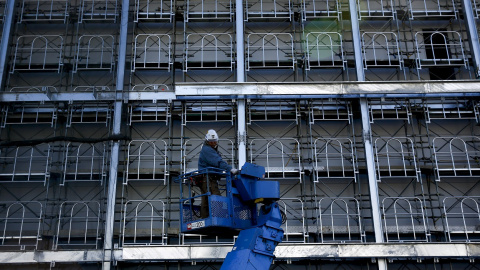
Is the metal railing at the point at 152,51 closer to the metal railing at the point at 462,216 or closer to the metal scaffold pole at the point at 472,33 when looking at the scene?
the metal scaffold pole at the point at 472,33

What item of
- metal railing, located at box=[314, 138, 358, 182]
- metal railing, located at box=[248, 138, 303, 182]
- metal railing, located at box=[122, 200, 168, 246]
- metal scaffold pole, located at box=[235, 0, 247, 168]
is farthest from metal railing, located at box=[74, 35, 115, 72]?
metal railing, located at box=[314, 138, 358, 182]

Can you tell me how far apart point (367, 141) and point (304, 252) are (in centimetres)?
347

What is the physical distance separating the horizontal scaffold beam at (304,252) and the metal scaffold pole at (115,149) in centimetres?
42

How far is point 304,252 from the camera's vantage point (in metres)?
12.9

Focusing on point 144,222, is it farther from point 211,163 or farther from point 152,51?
point 211,163

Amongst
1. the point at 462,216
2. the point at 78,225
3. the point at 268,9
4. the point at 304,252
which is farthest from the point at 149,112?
the point at 462,216

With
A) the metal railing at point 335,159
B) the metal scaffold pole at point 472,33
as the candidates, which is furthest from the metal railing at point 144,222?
the metal scaffold pole at point 472,33

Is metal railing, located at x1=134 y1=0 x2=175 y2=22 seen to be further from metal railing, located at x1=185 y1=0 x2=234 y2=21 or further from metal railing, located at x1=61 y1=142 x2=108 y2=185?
metal railing, located at x1=61 y1=142 x2=108 y2=185

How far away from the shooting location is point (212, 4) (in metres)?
16.5

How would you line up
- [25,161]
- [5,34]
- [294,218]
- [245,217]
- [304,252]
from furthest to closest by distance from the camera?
[5,34] < [25,161] < [294,218] < [304,252] < [245,217]

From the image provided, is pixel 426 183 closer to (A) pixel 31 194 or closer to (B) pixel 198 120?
(B) pixel 198 120

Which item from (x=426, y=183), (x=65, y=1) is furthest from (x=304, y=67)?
(x=65, y=1)

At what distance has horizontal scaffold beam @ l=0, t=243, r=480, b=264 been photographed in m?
12.8

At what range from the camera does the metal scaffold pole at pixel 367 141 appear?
13.4 meters
